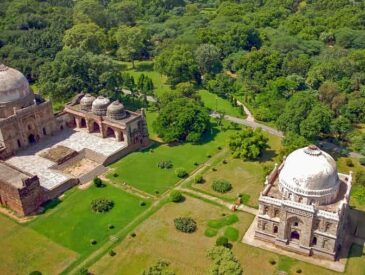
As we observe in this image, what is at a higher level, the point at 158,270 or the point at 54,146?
the point at 158,270

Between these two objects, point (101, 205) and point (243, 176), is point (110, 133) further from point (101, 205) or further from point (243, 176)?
point (243, 176)

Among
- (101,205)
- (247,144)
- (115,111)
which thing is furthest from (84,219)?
(247,144)

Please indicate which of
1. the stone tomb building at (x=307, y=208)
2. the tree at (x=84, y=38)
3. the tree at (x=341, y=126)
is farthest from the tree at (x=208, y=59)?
the stone tomb building at (x=307, y=208)

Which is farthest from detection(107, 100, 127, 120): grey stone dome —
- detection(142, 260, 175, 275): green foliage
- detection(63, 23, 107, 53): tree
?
detection(63, 23, 107, 53): tree

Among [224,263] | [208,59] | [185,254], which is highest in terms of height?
[208,59]

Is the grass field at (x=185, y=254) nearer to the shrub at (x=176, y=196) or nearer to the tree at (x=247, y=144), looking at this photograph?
the shrub at (x=176, y=196)

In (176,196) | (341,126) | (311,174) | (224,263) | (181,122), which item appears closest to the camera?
(224,263)

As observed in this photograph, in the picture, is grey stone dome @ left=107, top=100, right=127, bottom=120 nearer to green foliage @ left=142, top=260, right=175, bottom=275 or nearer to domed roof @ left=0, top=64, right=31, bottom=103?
domed roof @ left=0, top=64, right=31, bottom=103
